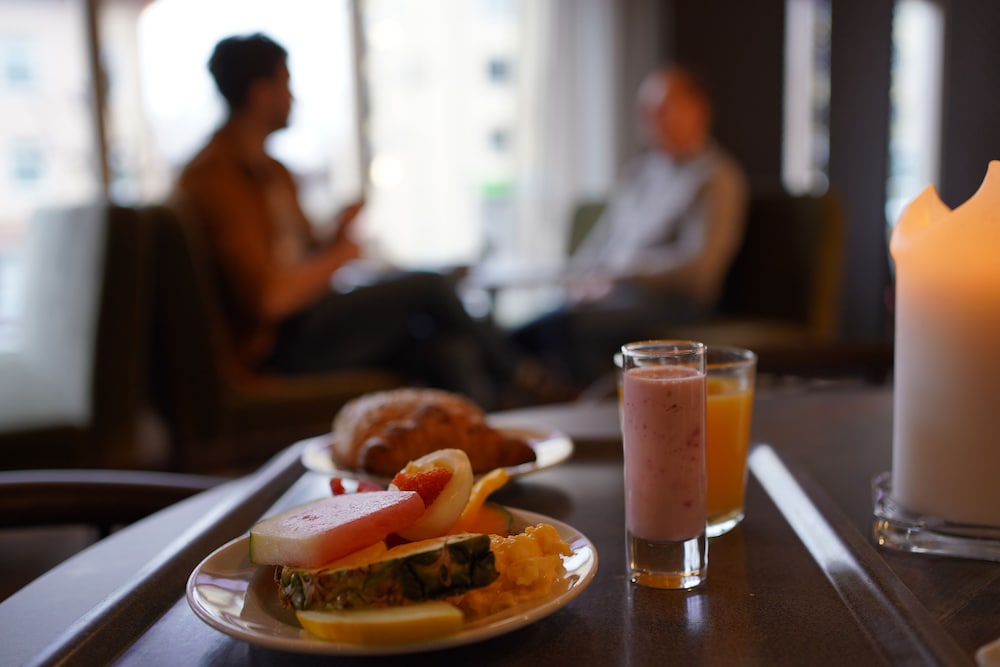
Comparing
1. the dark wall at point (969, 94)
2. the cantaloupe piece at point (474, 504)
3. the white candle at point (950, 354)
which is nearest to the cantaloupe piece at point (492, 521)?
the cantaloupe piece at point (474, 504)

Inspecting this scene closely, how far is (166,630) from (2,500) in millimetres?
518

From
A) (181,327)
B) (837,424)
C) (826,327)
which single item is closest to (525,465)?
(837,424)

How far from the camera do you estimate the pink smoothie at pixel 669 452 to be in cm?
63

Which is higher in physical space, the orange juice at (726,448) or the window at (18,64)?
the window at (18,64)

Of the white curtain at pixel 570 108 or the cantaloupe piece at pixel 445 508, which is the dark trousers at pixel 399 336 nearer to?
the cantaloupe piece at pixel 445 508

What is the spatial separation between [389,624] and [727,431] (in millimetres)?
405

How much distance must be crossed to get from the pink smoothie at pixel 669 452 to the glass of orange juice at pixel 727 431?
0.14 meters

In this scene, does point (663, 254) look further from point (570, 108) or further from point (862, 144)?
point (570, 108)

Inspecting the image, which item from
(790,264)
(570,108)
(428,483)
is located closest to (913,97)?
(570,108)

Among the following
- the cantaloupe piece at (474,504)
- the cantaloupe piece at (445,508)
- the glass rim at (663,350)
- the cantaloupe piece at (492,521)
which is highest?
the glass rim at (663,350)

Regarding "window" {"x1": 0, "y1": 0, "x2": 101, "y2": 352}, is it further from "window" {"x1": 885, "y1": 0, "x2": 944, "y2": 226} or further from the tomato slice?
the tomato slice

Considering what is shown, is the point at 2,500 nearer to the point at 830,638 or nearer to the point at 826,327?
the point at 830,638

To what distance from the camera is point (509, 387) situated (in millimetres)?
3285

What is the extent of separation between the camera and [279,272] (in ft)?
7.75
